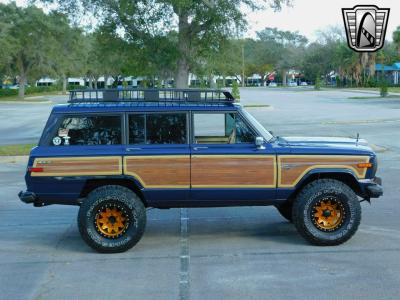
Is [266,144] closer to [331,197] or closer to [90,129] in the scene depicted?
[331,197]

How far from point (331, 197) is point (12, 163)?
10.8 metres

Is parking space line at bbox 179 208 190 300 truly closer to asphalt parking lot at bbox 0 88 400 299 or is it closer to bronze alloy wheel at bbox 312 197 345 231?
asphalt parking lot at bbox 0 88 400 299

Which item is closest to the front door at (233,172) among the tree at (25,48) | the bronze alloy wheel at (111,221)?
the bronze alloy wheel at (111,221)

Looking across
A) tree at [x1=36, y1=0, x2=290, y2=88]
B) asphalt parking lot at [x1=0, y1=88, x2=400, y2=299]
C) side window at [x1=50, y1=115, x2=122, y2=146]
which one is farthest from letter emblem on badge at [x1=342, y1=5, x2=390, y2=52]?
side window at [x1=50, y1=115, x2=122, y2=146]

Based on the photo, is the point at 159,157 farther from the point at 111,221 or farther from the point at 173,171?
the point at 111,221

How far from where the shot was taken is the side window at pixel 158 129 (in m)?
7.28

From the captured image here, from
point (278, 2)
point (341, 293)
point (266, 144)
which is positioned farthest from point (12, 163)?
point (341, 293)

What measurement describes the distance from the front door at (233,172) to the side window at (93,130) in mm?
958

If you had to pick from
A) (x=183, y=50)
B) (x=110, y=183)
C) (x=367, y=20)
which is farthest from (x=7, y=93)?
(x=110, y=183)

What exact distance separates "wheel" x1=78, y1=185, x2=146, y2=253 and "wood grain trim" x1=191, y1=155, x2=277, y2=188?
81cm

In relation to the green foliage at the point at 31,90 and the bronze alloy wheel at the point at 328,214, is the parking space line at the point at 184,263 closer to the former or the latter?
the bronze alloy wheel at the point at 328,214

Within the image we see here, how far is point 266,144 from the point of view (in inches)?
284

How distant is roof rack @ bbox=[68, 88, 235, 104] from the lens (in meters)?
7.50

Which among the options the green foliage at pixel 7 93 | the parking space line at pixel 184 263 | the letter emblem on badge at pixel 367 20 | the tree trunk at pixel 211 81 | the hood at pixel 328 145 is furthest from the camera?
the green foliage at pixel 7 93
